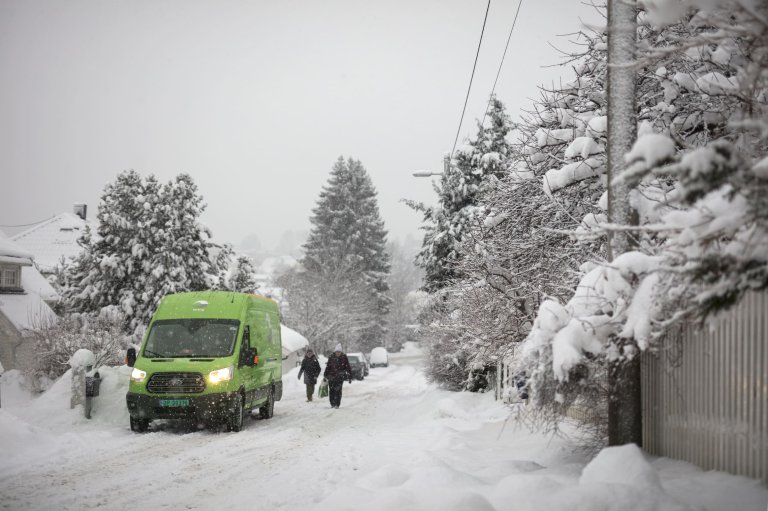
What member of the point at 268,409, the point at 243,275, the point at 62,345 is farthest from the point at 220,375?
the point at 243,275

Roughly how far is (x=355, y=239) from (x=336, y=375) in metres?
45.9

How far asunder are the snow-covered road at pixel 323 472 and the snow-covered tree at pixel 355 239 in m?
48.3

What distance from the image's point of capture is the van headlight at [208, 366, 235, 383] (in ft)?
39.1

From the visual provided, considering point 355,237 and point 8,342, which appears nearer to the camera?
point 8,342

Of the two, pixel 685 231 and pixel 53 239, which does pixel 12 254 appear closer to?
pixel 53 239

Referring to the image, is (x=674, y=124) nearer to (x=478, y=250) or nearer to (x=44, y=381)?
(x=478, y=250)

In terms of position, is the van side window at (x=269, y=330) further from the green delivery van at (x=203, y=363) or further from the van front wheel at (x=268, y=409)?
the van front wheel at (x=268, y=409)

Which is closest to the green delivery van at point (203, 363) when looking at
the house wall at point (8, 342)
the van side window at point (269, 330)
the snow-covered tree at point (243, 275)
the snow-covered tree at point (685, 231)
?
the van side window at point (269, 330)

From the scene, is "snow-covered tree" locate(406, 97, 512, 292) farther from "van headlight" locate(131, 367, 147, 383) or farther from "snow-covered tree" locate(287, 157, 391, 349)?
"snow-covered tree" locate(287, 157, 391, 349)

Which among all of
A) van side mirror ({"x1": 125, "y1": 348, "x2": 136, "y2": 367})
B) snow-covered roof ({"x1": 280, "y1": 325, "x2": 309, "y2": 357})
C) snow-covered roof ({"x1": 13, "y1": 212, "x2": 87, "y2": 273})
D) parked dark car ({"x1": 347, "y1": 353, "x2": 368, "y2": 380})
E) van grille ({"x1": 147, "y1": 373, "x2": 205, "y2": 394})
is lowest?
parked dark car ({"x1": 347, "y1": 353, "x2": 368, "y2": 380})

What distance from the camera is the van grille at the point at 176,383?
11.8m

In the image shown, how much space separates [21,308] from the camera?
31.7 meters

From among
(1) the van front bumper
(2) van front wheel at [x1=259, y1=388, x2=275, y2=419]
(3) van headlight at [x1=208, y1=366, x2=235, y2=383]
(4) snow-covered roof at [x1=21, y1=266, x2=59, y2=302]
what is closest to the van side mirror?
(1) the van front bumper

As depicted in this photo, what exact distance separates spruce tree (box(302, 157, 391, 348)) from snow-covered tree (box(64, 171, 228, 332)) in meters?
27.3
